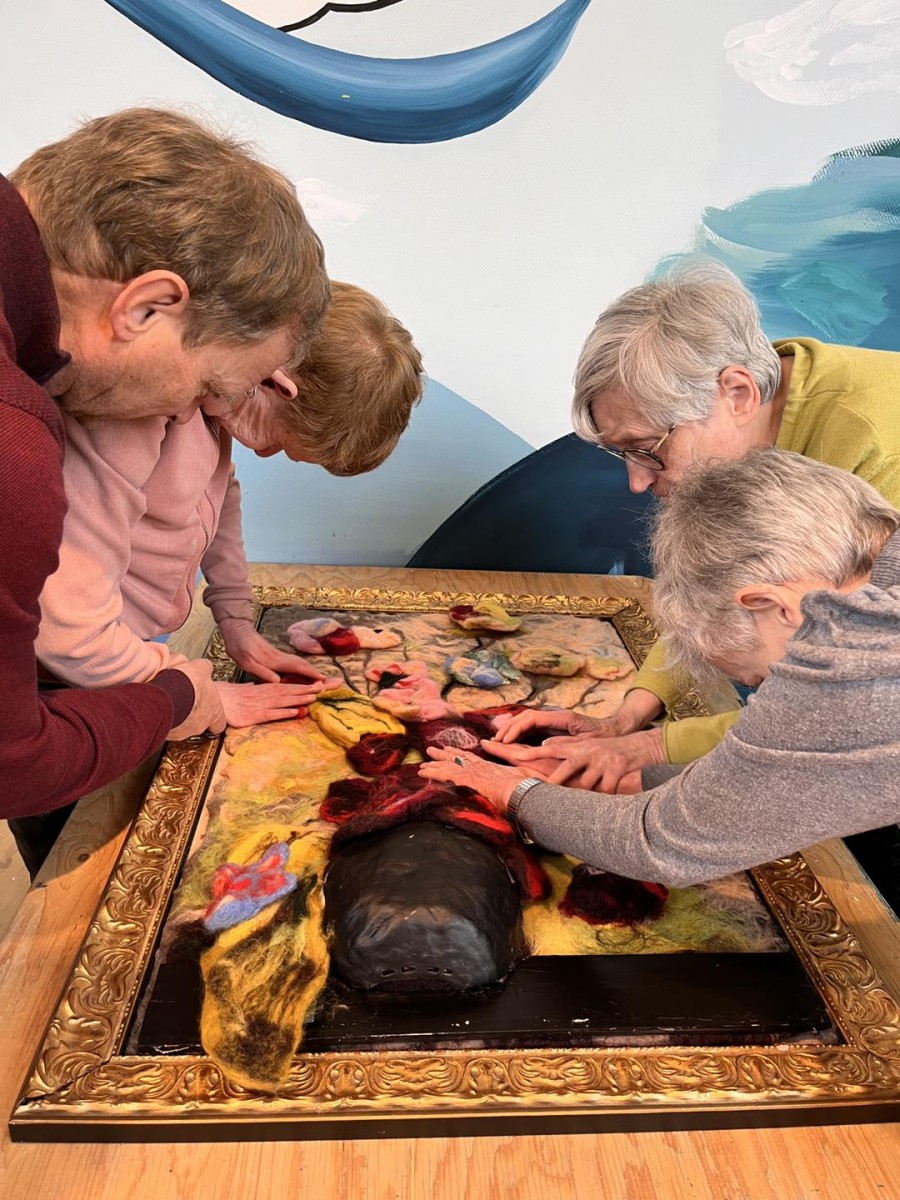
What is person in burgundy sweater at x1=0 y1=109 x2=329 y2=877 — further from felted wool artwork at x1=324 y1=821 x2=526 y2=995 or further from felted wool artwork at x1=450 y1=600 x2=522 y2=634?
felted wool artwork at x1=450 y1=600 x2=522 y2=634

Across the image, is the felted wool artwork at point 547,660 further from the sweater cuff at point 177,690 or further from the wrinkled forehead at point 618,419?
the sweater cuff at point 177,690

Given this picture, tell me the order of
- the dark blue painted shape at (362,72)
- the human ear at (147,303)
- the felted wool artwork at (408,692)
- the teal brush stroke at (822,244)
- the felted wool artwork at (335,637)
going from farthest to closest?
the teal brush stroke at (822,244), the dark blue painted shape at (362,72), the felted wool artwork at (335,637), the felted wool artwork at (408,692), the human ear at (147,303)

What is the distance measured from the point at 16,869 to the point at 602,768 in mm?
1607

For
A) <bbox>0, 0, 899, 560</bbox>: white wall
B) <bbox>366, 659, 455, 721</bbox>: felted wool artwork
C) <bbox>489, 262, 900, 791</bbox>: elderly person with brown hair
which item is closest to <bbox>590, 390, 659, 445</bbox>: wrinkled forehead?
<bbox>489, 262, 900, 791</bbox>: elderly person with brown hair

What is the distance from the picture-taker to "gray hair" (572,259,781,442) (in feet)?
5.29

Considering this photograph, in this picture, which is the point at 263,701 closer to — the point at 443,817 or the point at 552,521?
the point at 443,817

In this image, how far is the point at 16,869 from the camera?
2365mm

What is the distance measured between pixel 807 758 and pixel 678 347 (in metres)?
0.83

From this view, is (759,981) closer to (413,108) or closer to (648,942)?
(648,942)

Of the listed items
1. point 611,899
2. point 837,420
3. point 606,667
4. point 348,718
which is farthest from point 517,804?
point 837,420

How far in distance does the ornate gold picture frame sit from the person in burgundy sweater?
0.30 m

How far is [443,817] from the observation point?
143cm

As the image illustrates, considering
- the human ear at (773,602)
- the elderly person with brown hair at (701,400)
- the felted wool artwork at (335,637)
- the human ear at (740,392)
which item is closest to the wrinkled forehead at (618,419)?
the elderly person with brown hair at (701,400)

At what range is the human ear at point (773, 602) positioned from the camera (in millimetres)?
1202
